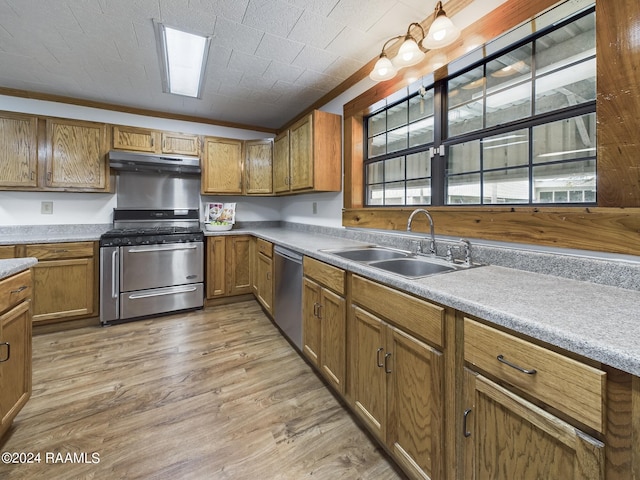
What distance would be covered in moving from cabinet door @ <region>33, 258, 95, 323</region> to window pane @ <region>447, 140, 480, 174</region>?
3275mm

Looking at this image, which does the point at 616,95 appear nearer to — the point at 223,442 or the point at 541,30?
the point at 541,30

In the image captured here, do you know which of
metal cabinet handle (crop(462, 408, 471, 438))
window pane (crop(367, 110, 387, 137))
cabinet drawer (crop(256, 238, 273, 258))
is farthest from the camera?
cabinet drawer (crop(256, 238, 273, 258))

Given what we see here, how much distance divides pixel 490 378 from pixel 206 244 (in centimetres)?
306

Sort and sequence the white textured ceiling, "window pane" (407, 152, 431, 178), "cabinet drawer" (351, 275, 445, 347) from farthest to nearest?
1. "window pane" (407, 152, 431, 178)
2. the white textured ceiling
3. "cabinet drawer" (351, 275, 445, 347)

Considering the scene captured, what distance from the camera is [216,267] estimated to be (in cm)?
332

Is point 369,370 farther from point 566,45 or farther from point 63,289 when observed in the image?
point 63,289

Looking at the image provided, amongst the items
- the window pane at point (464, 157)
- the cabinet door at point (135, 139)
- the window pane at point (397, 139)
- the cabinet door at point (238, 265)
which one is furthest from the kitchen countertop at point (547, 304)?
the cabinet door at point (135, 139)

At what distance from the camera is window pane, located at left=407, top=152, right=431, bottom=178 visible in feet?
6.89

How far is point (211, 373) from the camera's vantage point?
1.98 metres

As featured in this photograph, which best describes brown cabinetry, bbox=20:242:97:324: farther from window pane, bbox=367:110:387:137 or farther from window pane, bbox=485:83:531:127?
window pane, bbox=485:83:531:127

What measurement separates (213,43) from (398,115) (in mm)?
1518

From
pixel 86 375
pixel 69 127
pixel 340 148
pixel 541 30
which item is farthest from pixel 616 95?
pixel 69 127

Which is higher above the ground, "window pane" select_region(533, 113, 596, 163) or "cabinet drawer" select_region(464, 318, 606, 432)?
"window pane" select_region(533, 113, 596, 163)

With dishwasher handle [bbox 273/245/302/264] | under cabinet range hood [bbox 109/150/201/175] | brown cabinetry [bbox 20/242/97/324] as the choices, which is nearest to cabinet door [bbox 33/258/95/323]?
brown cabinetry [bbox 20/242/97/324]
